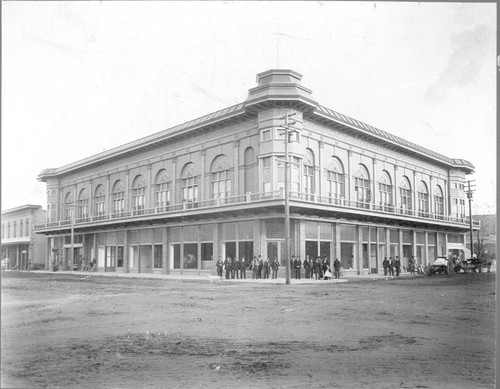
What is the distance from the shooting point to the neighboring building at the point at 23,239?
4.37m

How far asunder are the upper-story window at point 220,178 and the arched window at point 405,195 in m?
2.66

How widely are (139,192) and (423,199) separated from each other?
4.26m

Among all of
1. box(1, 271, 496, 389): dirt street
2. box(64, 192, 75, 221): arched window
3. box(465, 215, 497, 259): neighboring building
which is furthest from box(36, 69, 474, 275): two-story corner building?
box(1, 271, 496, 389): dirt street

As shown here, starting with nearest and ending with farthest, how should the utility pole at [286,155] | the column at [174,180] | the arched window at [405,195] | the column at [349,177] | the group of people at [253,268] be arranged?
the utility pole at [286,155], the group of people at [253,268], the column at [174,180], the column at [349,177], the arched window at [405,195]

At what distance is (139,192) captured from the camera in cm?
550

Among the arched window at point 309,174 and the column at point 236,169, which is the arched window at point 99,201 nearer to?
the column at point 236,169

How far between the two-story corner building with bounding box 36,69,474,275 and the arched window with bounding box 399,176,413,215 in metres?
0.02

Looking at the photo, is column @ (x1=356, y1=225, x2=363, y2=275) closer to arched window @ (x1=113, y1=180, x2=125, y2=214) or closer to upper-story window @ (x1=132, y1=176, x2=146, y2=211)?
upper-story window @ (x1=132, y1=176, x2=146, y2=211)

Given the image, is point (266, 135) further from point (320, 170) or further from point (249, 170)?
point (320, 170)

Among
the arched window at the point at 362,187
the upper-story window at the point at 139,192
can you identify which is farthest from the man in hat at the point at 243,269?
the arched window at the point at 362,187

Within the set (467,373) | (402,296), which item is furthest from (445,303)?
(467,373)

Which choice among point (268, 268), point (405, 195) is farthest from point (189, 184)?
point (405, 195)

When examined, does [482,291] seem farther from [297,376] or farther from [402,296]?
[297,376]

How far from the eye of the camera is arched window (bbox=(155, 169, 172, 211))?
544 cm
